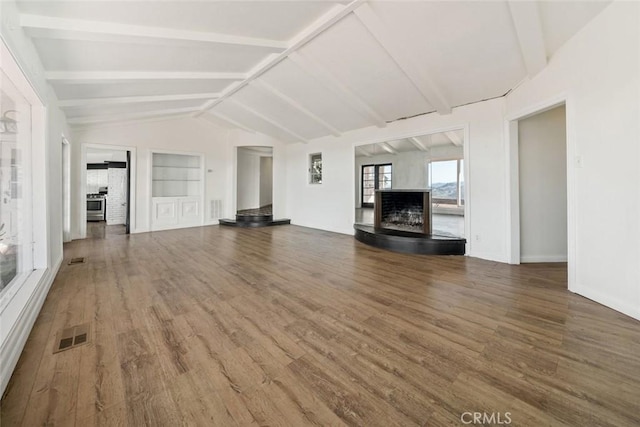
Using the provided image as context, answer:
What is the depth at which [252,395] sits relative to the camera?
4.57 ft

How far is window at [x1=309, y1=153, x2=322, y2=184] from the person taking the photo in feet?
24.8

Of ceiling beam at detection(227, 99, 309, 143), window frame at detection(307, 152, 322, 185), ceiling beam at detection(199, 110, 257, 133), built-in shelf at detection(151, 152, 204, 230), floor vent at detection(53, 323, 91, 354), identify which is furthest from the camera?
window frame at detection(307, 152, 322, 185)

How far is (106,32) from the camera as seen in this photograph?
2.62m

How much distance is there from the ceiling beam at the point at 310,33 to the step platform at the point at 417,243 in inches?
135

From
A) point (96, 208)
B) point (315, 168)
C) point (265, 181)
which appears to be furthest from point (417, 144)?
point (96, 208)

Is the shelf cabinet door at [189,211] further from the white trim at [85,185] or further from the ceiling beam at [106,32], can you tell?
the ceiling beam at [106,32]

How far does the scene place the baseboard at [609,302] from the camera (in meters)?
2.27

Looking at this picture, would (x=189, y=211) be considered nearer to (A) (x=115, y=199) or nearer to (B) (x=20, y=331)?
(A) (x=115, y=199)

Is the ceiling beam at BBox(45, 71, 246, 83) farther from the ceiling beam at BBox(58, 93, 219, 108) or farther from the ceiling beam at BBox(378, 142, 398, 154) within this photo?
the ceiling beam at BBox(378, 142, 398, 154)

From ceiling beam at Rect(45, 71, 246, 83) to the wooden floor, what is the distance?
252 centimetres

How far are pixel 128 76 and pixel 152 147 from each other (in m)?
3.53

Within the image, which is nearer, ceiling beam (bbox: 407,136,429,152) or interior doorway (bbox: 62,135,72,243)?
ceiling beam (bbox: 407,136,429,152)

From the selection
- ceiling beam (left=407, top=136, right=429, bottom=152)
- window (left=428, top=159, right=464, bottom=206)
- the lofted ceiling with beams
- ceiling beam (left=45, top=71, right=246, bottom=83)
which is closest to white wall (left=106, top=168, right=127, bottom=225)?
the lofted ceiling with beams

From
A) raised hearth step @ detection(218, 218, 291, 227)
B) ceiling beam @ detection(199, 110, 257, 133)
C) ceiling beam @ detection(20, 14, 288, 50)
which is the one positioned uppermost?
ceiling beam @ detection(199, 110, 257, 133)
